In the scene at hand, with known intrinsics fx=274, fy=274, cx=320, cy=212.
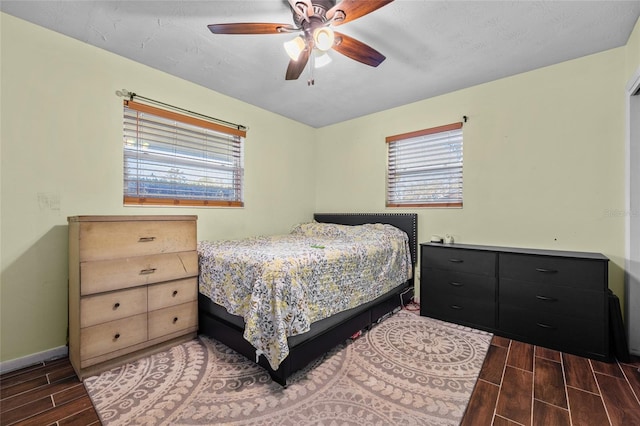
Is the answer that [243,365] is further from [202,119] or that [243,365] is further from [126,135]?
[202,119]

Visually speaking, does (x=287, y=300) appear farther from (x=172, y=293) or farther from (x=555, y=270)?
(x=555, y=270)

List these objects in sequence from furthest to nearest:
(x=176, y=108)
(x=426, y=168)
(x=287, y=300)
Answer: (x=426, y=168) < (x=176, y=108) < (x=287, y=300)

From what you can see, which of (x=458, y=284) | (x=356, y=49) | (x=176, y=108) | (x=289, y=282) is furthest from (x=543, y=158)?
(x=176, y=108)

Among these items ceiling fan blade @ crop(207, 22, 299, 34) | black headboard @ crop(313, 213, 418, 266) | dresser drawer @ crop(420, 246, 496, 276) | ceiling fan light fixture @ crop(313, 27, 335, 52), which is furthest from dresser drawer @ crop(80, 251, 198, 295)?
dresser drawer @ crop(420, 246, 496, 276)

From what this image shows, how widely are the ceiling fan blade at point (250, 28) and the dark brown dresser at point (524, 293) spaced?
7.34 ft

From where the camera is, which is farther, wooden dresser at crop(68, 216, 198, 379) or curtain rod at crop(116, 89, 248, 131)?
curtain rod at crop(116, 89, 248, 131)

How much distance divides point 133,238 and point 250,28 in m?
1.58

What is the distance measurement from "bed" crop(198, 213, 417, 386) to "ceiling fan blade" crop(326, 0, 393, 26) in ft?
4.79

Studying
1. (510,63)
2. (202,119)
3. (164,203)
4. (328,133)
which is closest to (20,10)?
(202,119)

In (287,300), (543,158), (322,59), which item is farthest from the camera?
(543,158)

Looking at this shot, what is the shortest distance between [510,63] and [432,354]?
99.3 inches

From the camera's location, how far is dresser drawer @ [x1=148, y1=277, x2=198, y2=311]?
200 cm

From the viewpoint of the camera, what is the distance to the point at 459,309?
8.34ft

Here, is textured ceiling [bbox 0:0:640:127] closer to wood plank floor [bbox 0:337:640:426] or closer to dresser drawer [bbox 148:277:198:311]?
dresser drawer [bbox 148:277:198:311]
